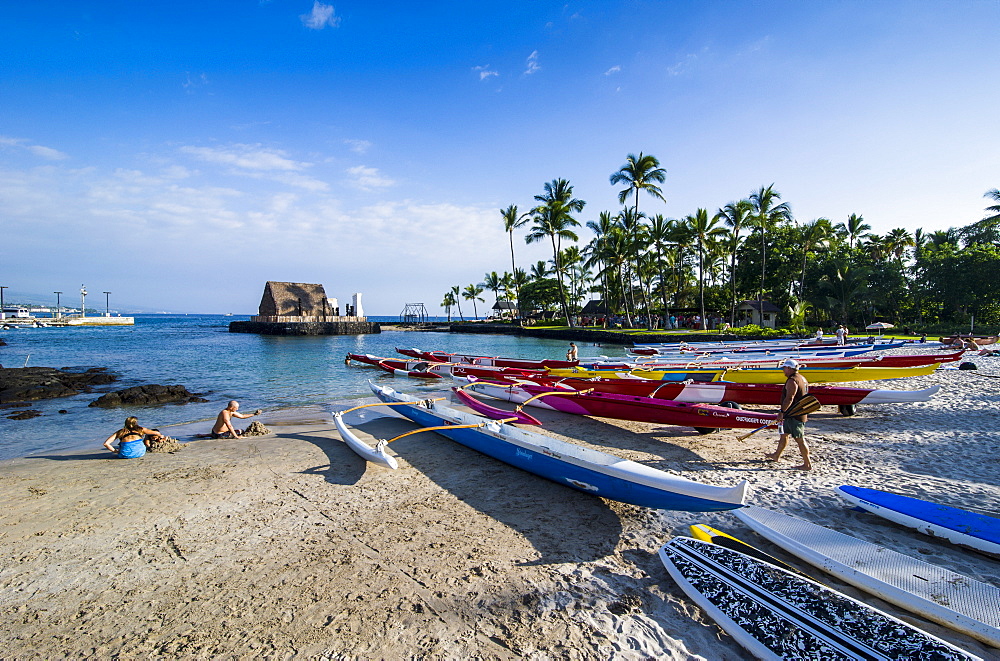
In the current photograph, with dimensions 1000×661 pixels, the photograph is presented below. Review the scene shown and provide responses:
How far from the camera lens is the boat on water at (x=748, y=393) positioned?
8523 millimetres

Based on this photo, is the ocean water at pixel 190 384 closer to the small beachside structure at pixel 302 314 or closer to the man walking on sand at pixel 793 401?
the man walking on sand at pixel 793 401

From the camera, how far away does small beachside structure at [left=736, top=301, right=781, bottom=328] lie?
121 ft

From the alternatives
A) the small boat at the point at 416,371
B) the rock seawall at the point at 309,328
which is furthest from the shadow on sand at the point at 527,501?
the rock seawall at the point at 309,328

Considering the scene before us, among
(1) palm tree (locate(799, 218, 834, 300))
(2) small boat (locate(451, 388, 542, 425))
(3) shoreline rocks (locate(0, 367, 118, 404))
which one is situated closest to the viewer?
(2) small boat (locate(451, 388, 542, 425))

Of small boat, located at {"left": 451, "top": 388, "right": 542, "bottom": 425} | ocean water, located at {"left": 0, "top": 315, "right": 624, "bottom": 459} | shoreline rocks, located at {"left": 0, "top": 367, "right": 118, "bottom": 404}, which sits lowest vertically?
ocean water, located at {"left": 0, "top": 315, "right": 624, "bottom": 459}

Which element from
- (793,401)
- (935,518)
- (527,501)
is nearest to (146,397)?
(527,501)

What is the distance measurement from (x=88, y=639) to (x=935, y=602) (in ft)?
18.6

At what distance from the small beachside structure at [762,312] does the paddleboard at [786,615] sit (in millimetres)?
39217

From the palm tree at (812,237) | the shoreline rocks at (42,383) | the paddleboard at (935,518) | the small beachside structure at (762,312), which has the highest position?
the palm tree at (812,237)

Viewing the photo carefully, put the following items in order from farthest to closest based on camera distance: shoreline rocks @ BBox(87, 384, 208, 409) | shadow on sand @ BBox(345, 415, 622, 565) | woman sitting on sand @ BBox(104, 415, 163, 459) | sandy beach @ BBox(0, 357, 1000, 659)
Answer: shoreline rocks @ BBox(87, 384, 208, 409)
woman sitting on sand @ BBox(104, 415, 163, 459)
shadow on sand @ BBox(345, 415, 622, 565)
sandy beach @ BBox(0, 357, 1000, 659)

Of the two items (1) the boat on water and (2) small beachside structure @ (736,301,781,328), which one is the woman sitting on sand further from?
(2) small beachside structure @ (736,301,781,328)

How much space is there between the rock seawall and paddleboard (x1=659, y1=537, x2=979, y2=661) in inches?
2035

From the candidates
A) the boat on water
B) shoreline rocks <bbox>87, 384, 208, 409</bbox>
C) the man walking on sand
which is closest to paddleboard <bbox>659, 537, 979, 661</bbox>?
the man walking on sand

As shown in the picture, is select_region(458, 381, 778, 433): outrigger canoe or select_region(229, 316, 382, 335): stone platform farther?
select_region(229, 316, 382, 335): stone platform
